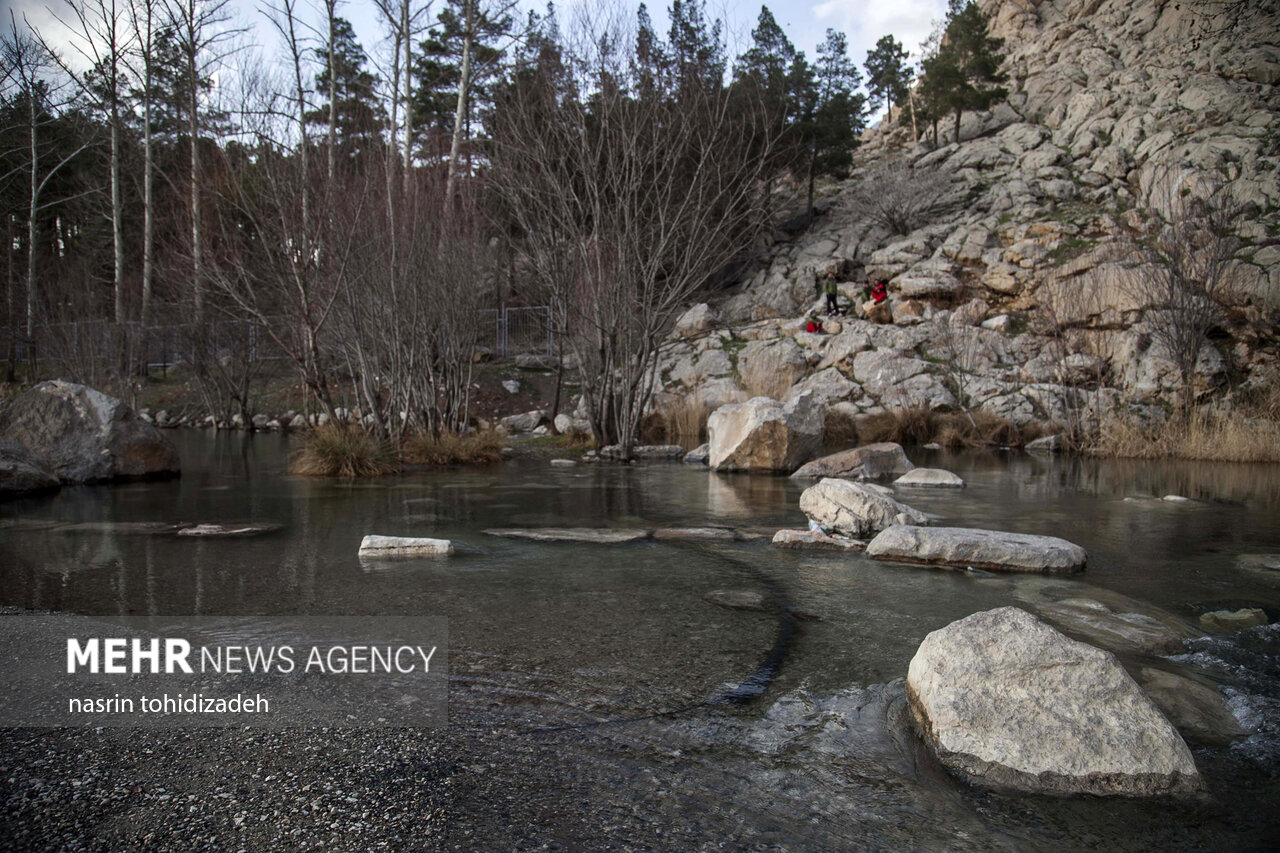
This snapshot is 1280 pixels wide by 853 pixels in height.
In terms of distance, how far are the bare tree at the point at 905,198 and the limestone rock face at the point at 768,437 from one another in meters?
19.6

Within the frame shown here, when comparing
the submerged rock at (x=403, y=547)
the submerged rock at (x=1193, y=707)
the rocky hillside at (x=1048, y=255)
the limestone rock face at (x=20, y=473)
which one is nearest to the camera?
the submerged rock at (x=1193, y=707)

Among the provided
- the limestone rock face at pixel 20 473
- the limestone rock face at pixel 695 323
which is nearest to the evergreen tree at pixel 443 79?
the limestone rock face at pixel 695 323

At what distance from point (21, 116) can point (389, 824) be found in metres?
29.0

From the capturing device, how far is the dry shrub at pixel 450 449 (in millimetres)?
12016

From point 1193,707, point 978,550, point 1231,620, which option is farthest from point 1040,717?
point 978,550

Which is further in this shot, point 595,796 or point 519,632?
point 519,632

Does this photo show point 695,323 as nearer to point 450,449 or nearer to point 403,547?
point 450,449

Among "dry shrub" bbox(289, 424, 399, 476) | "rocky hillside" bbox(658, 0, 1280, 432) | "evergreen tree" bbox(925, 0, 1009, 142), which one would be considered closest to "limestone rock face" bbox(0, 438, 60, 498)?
"dry shrub" bbox(289, 424, 399, 476)

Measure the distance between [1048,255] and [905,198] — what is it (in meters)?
6.59

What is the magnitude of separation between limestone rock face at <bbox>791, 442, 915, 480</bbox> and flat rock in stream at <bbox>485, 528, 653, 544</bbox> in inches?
197

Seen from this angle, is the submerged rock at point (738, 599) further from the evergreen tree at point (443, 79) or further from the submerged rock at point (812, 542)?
the evergreen tree at point (443, 79)

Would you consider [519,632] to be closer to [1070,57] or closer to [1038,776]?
[1038,776]

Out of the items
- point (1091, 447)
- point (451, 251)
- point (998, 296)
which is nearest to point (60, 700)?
point (451, 251)

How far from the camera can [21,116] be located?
73.9 feet
